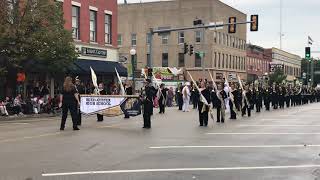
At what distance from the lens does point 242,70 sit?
8662cm

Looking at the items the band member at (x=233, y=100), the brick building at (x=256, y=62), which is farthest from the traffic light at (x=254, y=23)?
the brick building at (x=256, y=62)

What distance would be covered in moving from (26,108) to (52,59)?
9.78 ft

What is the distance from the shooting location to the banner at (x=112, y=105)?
A: 21.3m

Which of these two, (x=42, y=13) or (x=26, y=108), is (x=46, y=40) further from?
(x=26, y=108)

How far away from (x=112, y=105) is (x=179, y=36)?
5346 centimetres

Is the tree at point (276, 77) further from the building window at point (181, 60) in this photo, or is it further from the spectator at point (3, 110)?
the spectator at point (3, 110)

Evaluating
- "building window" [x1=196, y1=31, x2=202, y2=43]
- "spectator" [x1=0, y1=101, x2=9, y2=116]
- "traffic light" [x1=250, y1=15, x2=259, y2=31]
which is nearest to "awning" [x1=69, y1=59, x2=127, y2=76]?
"spectator" [x1=0, y1=101, x2=9, y2=116]

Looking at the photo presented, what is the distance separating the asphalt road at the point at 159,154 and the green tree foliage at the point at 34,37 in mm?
9656

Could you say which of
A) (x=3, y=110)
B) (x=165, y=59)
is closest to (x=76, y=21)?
(x=3, y=110)

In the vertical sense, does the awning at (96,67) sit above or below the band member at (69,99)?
above

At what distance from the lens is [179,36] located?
7419 centimetres

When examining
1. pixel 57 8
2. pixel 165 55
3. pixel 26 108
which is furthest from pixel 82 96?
pixel 165 55

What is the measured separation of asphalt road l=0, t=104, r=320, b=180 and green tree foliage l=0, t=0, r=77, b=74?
966 cm

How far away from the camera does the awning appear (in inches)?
1415
